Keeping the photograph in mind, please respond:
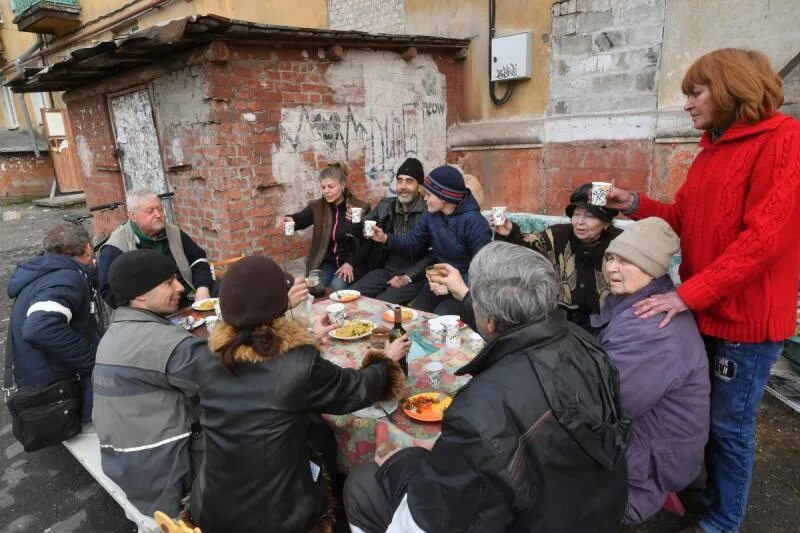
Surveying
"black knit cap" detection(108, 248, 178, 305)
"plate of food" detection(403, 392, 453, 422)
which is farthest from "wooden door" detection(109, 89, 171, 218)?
"plate of food" detection(403, 392, 453, 422)

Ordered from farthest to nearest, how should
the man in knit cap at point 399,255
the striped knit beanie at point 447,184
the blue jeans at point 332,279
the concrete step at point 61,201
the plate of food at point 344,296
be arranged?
the concrete step at point 61,201
the blue jeans at point 332,279
the man in knit cap at point 399,255
the striped knit beanie at point 447,184
the plate of food at point 344,296

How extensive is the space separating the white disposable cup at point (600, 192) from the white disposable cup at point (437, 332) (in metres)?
1.23

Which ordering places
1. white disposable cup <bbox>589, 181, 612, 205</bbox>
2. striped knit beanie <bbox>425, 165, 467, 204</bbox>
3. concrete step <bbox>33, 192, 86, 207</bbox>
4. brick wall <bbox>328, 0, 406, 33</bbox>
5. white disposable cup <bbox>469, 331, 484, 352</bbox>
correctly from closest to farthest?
white disposable cup <bbox>469, 331, 484, 352</bbox> < white disposable cup <bbox>589, 181, 612, 205</bbox> < striped knit beanie <bbox>425, 165, 467, 204</bbox> < brick wall <bbox>328, 0, 406, 33</bbox> < concrete step <bbox>33, 192, 86, 207</bbox>

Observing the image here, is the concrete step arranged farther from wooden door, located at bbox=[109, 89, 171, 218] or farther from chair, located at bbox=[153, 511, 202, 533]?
chair, located at bbox=[153, 511, 202, 533]

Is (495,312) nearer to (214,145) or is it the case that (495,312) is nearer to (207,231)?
(214,145)

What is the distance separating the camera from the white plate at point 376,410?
209 centimetres

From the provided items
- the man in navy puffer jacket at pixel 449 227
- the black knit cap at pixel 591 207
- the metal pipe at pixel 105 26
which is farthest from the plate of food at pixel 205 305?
the metal pipe at pixel 105 26

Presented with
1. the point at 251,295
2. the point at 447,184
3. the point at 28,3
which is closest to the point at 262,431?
the point at 251,295

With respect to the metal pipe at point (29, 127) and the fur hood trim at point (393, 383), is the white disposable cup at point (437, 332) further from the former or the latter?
the metal pipe at point (29, 127)

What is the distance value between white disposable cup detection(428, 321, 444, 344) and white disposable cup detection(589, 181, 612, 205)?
4.05 feet

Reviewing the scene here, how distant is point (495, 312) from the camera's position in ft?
5.57

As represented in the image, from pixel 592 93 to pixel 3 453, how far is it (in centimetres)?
653

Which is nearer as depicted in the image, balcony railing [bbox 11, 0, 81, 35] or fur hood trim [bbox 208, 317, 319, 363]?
fur hood trim [bbox 208, 317, 319, 363]

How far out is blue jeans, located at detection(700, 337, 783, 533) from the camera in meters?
2.21
